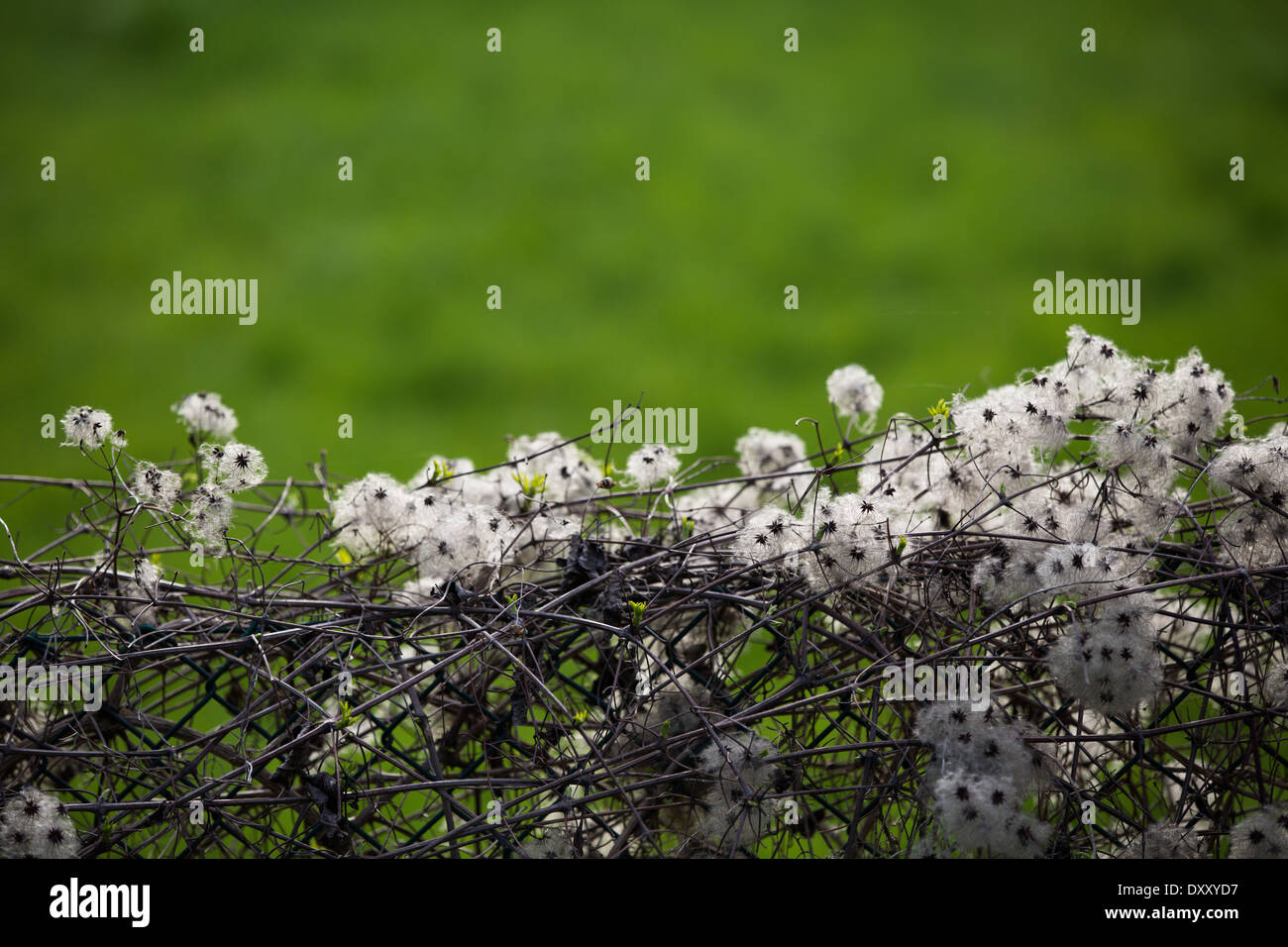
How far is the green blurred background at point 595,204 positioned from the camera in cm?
456

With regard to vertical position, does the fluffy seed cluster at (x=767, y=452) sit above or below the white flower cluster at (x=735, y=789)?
above

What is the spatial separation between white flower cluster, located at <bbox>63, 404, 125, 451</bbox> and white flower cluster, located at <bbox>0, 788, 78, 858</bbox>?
0.48 meters

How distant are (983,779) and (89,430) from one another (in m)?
1.24

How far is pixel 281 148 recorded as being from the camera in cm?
500

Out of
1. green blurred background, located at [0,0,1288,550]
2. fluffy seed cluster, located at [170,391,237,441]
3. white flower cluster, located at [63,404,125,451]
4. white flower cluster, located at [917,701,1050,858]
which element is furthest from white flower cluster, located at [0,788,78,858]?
green blurred background, located at [0,0,1288,550]

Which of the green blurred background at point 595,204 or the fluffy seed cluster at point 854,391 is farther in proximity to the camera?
the green blurred background at point 595,204

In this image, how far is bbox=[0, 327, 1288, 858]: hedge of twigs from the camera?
1194 millimetres

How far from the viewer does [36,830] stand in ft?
3.94

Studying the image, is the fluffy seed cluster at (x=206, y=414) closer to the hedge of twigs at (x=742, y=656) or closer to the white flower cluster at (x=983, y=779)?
the hedge of twigs at (x=742, y=656)

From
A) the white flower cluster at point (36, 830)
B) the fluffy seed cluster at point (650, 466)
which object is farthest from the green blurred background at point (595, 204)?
the white flower cluster at point (36, 830)

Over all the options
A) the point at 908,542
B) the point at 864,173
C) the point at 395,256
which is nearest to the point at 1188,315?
the point at 864,173

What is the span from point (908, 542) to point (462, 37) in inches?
185

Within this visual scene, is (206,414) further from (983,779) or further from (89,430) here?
(983,779)
